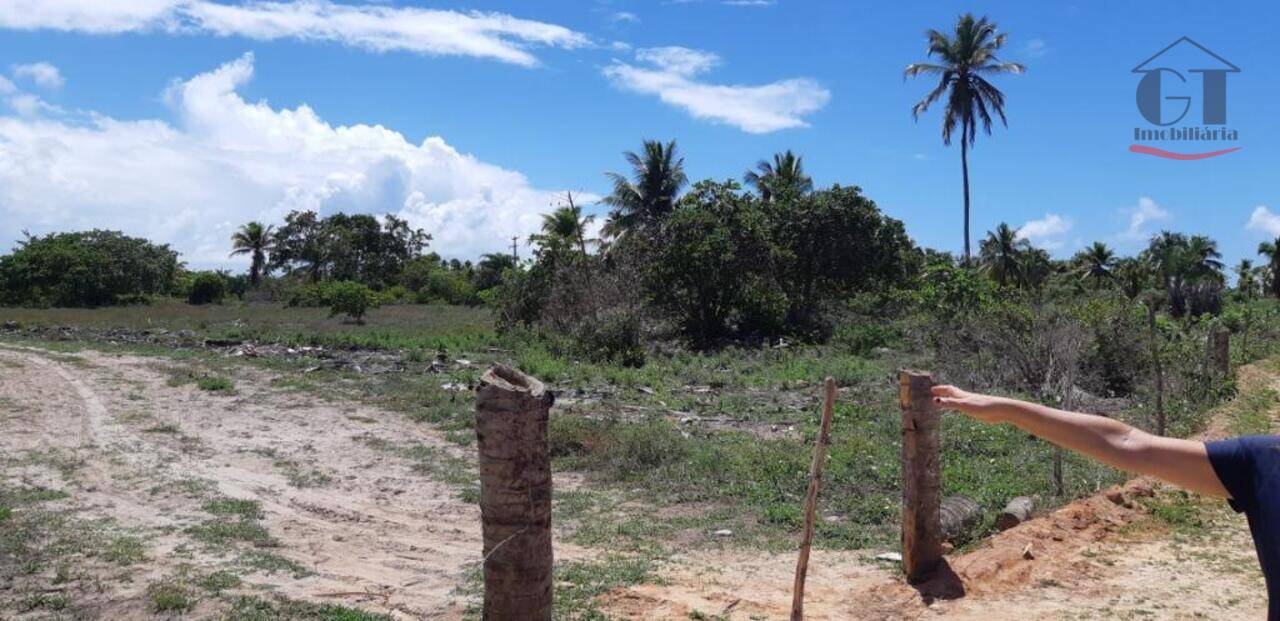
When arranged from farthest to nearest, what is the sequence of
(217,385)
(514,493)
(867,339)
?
(867,339)
(217,385)
(514,493)

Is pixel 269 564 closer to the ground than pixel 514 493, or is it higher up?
closer to the ground

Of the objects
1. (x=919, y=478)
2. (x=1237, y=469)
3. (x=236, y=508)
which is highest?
(x=1237, y=469)

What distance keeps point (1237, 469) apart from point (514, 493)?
2515 millimetres

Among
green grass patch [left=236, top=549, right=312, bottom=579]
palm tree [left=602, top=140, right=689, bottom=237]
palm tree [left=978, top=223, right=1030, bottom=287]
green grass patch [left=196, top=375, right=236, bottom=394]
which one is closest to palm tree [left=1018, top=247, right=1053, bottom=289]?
palm tree [left=978, top=223, right=1030, bottom=287]

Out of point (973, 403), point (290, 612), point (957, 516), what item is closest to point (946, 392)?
point (973, 403)

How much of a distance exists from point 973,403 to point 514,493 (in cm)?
187

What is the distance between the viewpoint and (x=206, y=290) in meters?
Answer: 49.1

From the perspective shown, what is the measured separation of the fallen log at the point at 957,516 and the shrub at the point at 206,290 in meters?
49.0

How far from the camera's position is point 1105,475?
331 inches

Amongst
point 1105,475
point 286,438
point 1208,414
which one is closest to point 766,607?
point 1105,475

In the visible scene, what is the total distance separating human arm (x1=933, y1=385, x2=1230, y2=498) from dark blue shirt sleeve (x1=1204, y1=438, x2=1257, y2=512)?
2 cm

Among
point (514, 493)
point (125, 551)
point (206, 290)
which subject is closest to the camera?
point (514, 493)

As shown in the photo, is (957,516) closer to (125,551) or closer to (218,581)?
(218,581)

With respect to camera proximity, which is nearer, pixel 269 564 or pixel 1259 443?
pixel 1259 443
